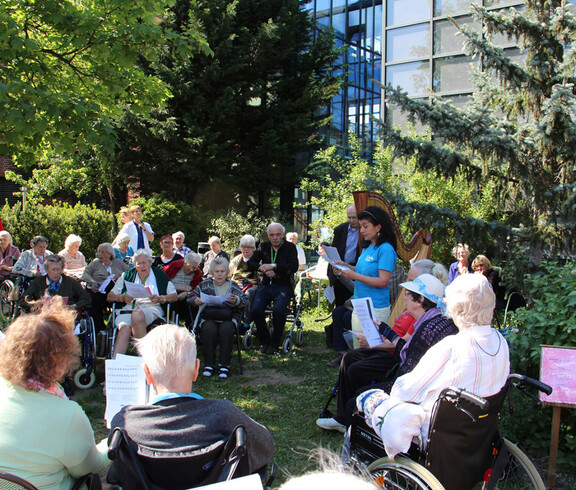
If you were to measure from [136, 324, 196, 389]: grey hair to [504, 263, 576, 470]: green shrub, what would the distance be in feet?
8.68

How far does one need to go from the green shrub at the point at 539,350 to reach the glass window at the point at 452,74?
8048mm

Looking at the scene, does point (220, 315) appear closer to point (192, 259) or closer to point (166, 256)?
point (192, 259)

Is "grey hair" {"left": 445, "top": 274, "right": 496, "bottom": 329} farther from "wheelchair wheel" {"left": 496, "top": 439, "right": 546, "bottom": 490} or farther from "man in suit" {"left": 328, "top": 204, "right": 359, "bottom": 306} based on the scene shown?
"man in suit" {"left": 328, "top": 204, "right": 359, "bottom": 306}

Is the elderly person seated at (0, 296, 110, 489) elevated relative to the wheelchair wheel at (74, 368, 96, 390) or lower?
elevated

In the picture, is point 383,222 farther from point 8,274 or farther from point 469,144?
point 8,274

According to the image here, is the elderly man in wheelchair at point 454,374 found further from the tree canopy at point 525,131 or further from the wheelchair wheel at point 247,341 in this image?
the wheelchair wheel at point 247,341

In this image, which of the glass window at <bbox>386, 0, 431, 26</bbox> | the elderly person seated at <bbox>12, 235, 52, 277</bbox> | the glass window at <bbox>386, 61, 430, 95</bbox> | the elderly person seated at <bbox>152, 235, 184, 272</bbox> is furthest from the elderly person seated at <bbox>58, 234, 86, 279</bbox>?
the glass window at <bbox>386, 0, 431, 26</bbox>

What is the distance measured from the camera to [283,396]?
18.1ft

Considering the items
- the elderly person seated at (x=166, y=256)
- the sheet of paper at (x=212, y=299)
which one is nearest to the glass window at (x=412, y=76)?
the elderly person seated at (x=166, y=256)

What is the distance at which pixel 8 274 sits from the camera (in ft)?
30.8

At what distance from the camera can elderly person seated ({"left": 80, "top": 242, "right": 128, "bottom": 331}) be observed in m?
6.71

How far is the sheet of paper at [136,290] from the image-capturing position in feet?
19.2

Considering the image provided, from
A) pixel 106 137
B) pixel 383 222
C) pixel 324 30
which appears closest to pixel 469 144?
pixel 383 222

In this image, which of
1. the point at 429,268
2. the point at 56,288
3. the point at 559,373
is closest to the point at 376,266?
the point at 429,268
